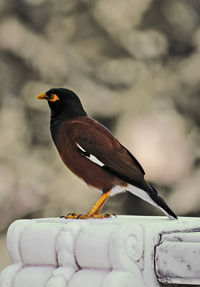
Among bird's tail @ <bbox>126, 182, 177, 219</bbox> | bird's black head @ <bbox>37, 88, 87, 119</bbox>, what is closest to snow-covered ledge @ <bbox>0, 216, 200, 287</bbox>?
bird's tail @ <bbox>126, 182, 177, 219</bbox>

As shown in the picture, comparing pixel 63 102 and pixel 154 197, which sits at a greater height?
pixel 63 102

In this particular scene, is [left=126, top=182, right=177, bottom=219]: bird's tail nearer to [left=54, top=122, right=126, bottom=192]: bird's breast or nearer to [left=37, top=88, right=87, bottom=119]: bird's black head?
[left=54, top=122, right=126, bottom=192]: bird's breast

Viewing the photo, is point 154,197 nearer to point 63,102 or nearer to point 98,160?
point 98,160

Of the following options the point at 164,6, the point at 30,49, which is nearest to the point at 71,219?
the point at 30,49

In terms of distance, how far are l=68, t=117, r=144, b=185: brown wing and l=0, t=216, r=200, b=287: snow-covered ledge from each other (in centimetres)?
19

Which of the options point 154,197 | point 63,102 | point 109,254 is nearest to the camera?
point 109,254

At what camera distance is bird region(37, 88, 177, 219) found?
1882 mm

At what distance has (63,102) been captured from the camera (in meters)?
1.98

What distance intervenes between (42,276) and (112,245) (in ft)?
0.78

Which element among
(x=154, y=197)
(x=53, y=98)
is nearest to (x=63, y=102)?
(x=53, y=98)

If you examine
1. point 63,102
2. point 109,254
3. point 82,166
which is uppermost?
point 63,102

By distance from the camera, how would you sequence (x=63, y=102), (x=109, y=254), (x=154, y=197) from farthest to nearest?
(x=63, y=102) → (x=154, y=197) → (x=109, y=254)

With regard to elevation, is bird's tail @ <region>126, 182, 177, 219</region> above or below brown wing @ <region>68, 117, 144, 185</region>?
below

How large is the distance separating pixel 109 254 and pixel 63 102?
57 cm
